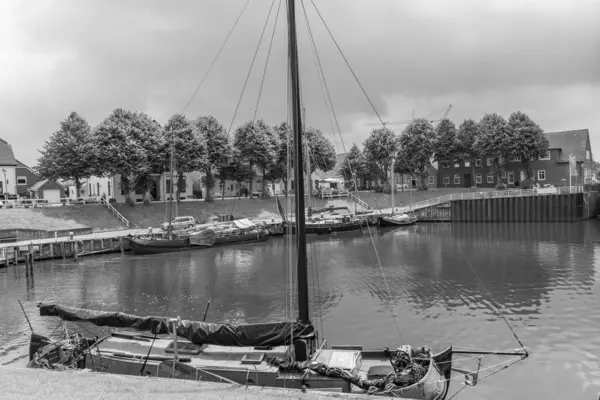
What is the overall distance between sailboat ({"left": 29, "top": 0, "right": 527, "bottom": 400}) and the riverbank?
2032 millimetres

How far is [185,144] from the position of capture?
73.1m

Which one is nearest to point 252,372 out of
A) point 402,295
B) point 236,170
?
point 402,295

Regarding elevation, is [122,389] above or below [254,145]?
below

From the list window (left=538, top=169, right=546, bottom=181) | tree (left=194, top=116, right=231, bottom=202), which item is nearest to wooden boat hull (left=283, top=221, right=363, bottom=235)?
tree (left=194, top=116, right=231, bottom=202)

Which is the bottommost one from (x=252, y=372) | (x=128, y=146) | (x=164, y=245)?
(x=164, y=245)

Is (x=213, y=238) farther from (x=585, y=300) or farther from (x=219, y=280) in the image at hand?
(x=585, y=300)

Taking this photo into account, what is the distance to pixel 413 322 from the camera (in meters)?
25.1

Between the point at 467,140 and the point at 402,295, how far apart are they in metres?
78.9

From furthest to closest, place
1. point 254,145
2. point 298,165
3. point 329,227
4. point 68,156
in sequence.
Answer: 1. point 254,145
2. point 329,227
3. point 68,156
4. point 298,165

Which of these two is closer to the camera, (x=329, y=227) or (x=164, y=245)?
(x=164, y=245)

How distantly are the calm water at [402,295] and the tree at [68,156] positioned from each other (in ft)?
68.6

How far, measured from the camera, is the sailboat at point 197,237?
5325cm

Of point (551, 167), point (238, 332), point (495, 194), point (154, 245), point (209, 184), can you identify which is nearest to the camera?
point (238, 332)

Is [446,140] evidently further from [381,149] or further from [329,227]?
[329,227]
